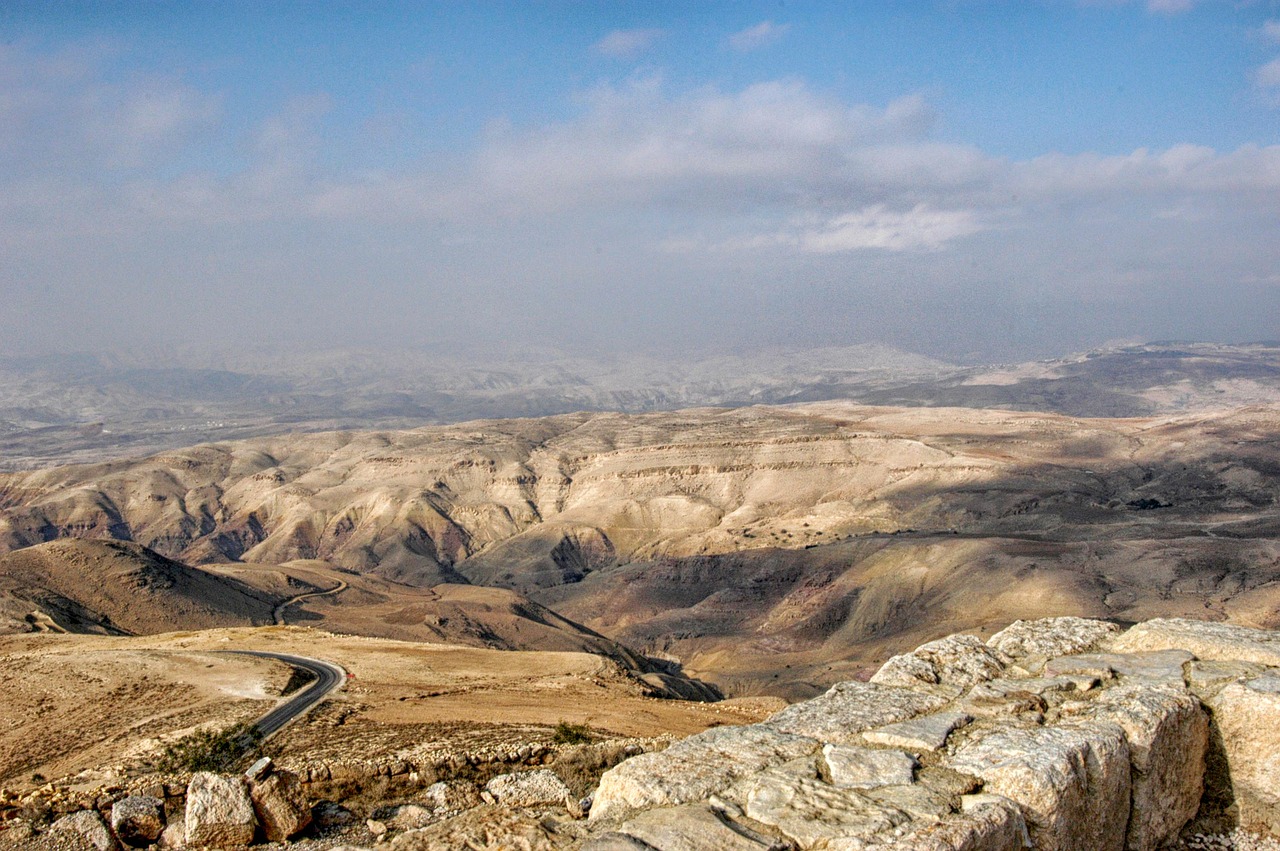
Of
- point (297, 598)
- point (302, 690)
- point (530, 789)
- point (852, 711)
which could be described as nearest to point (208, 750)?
point (302, 690)

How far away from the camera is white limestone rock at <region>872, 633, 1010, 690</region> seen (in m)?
11.6

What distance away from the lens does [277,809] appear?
35.9 ft

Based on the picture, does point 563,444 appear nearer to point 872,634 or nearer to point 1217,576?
point 872,634

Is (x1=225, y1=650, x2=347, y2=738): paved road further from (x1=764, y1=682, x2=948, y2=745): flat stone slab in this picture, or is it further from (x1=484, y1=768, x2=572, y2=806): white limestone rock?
(x1=764, y1=682, x2=948, y2=745): flat stone slab

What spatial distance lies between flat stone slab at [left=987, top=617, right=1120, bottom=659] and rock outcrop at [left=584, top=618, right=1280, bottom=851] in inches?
21.4

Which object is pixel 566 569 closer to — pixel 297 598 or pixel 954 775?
pixel 297 598

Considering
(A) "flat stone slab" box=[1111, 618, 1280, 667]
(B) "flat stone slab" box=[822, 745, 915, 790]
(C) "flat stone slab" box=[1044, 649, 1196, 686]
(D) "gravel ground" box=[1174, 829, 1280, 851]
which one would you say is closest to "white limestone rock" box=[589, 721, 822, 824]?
(B) "flat stone slab" box=[822, 745, 915, 790]

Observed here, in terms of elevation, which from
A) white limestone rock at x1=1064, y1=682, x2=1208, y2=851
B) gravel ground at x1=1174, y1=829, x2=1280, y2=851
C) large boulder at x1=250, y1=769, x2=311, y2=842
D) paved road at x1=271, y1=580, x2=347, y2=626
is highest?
white limestone rock at x1=1064, y1=682, x2=1208, y2=851

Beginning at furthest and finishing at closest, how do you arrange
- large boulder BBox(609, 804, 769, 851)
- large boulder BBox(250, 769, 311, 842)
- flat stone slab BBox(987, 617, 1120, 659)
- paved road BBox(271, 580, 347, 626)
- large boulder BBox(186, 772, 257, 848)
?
paved road BBox(271, 580, 347, 626), flat stone slab BBox(987, 617, 1120, 659), large boulder BBox(250, 769, 311, 842), large boulder BBox(186, 772, 257, 848), large boulder BBox(609, 804, 769, 851)

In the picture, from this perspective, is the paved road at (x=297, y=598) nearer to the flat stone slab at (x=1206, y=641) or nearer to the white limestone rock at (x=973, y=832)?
the flat stone slab at (x=1206, y=641)

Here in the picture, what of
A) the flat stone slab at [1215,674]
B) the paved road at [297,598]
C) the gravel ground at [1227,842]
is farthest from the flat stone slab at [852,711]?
the paved road at [297,598]

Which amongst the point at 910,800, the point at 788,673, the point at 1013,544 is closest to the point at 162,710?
the point at 910,800

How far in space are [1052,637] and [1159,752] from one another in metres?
3.75

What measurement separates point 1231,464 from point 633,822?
12625 centimetres
